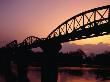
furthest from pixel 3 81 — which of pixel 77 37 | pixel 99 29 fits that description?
pixel 99 29

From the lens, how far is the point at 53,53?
4259cm

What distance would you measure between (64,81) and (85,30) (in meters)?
44.2

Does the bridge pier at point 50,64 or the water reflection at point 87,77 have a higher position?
the bridge pier at point 50,64

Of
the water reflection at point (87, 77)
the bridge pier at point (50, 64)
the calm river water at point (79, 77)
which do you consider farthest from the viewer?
the water reflection at point (87, 77)

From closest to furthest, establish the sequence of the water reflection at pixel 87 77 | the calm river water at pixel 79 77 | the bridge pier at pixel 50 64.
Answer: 1. the bridge pier at pixel 50 64
2. the calm river water at pixel 79 77
3. the water reflection at pixel 87 77

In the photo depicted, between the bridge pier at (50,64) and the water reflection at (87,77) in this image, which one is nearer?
the bridge pier at (50,64)

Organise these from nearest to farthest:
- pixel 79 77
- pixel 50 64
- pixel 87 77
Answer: pixel 50 64 → pixel 79 77 → pixel 87 77

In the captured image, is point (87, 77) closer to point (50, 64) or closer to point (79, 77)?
point (79, 77)

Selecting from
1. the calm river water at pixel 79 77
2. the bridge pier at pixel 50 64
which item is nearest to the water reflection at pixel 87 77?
the calm river water at pixel 79 77

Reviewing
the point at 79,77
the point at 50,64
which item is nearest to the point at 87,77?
the point at 79,77

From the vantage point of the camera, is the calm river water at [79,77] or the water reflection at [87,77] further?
the water reflection at [87,77]

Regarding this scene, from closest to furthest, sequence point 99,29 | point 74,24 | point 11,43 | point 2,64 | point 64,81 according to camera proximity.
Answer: point 99,29, point 74,24, point 64,81, point 2,64, point 11,43

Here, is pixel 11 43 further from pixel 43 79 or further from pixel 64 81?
pixel 43 79

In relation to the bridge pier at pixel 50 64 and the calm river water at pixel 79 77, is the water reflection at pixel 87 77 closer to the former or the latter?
the calm river water at pixel 79 77
